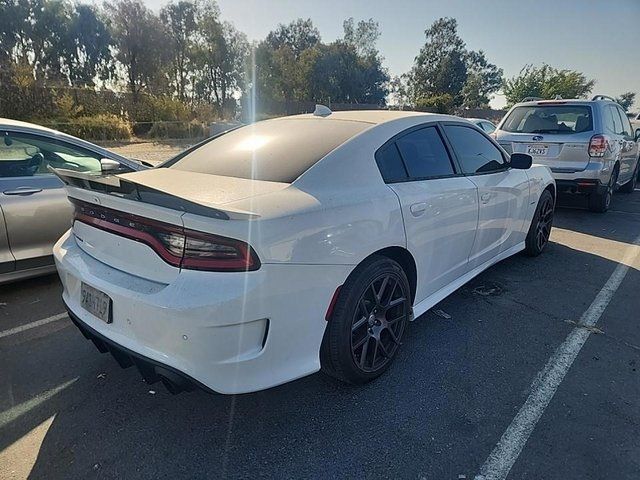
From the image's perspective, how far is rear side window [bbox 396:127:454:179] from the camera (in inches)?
107

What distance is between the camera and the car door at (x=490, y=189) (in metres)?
3.30

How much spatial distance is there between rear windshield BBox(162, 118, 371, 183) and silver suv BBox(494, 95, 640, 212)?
4.98 metres

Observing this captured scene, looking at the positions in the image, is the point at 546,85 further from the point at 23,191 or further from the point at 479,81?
the point at 23,191

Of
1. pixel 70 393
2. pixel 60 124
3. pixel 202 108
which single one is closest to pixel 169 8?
pixel 202 108

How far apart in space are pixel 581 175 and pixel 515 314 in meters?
4.04

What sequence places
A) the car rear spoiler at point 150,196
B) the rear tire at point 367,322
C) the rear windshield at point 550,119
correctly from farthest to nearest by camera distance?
1. the rear windshield at point 550,119
2. the rear tire at point 367,322
3. the car rear spoiler at point 150,196

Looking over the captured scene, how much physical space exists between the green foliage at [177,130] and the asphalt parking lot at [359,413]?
1813 centimetres

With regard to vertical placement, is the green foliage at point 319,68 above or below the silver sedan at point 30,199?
above

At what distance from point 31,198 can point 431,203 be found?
319 centimetres

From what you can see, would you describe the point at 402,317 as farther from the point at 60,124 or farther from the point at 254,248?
the point at 60,124

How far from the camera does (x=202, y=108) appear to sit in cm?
2470

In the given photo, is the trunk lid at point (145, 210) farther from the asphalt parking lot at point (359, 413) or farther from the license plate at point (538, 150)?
the license plate at point (538, 150)

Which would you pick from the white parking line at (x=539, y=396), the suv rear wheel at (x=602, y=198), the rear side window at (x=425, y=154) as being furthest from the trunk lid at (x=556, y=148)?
the rear side window at (x=425, y=154)

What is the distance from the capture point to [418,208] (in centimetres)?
260
